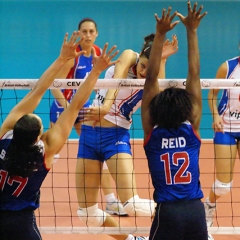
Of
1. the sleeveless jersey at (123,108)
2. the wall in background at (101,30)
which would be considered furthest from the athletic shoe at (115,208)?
the wall in background at (101,30)

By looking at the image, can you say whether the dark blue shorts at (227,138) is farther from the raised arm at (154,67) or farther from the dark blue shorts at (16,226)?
the dark blue shorts at (16,226)

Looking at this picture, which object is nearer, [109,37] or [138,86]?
[138,86]

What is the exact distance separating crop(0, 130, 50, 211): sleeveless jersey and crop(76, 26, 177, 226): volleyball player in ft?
3.31

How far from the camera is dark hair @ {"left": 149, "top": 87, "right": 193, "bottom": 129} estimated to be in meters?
2.68

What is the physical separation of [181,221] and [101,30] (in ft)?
29.5

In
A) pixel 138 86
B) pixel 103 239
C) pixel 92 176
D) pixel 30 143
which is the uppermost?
pixel 138 86

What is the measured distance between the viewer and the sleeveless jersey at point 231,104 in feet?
14.4

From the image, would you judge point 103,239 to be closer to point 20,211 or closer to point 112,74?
point 112,74

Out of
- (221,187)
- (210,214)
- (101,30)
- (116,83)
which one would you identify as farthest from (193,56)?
(101,30)

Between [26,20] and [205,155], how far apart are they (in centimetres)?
651

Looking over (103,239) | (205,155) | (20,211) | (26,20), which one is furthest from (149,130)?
(26,20)

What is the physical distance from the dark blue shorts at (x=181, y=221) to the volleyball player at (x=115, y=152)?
41.2 inches

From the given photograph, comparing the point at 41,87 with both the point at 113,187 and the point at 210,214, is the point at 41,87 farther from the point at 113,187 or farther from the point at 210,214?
the point at 113,187

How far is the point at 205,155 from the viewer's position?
715cm
